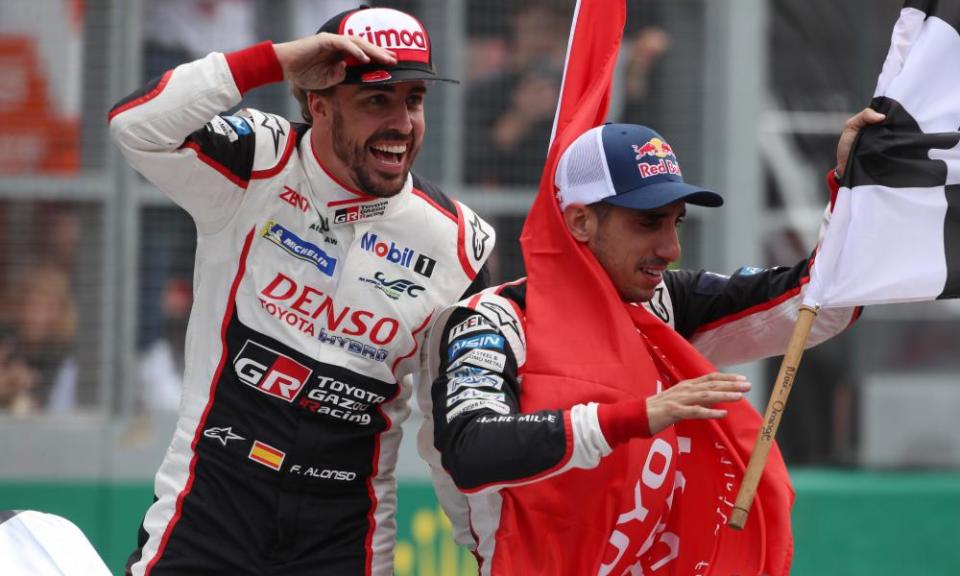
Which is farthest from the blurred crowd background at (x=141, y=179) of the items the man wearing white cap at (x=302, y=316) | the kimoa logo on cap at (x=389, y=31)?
the kimoa logo on cap at (x=389, y=31)

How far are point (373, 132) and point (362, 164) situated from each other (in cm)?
9

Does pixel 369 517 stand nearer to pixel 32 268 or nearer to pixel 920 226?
pixel 920 226

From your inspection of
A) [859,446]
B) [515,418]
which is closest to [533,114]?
[859,446]

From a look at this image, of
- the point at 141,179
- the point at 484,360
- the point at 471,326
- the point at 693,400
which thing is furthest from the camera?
the point at 141,179

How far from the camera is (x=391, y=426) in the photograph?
13.2ft

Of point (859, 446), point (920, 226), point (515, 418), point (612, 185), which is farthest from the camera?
point (859, 446)

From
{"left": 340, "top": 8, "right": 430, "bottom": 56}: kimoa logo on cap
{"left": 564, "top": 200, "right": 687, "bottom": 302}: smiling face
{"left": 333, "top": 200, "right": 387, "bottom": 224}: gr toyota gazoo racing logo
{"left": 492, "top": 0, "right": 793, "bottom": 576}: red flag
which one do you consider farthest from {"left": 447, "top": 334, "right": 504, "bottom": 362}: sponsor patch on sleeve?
{"left": 340, "top": 8, "right": 430, "bottom": 56}: kimoa logo on cap

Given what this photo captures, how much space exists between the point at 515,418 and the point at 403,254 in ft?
2.69

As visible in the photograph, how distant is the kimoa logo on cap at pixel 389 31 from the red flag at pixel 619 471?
19.7 inches

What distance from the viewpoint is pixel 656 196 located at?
138 inches

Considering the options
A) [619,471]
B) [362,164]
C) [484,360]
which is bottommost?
[619,471]

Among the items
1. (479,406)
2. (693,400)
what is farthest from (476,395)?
(693,400)

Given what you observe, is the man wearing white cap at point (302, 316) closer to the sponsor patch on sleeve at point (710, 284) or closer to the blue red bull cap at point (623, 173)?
the blue red bull cap at point (623, 173)

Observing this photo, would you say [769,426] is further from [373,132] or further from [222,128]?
[222,128]
